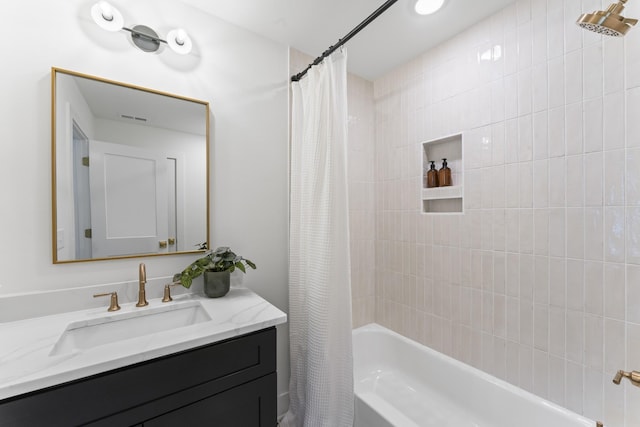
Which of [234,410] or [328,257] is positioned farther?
[328,257]

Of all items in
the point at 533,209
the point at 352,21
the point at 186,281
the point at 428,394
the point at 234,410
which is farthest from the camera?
the point at 428,394

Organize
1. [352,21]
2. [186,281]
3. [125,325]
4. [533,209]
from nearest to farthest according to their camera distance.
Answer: [125,325]
[186,281]
[533,209]
[352,21]

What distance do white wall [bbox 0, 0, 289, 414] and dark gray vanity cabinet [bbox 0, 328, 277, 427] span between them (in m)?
0.56

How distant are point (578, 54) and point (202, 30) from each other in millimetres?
1882

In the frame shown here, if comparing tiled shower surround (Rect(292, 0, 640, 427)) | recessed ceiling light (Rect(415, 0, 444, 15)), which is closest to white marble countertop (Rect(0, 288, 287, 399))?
tiled shower surround (Rect(292, 0, 640, 427))

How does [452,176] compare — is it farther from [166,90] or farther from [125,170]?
[125,170]

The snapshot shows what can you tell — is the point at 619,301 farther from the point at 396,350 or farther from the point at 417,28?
the point at 417,28

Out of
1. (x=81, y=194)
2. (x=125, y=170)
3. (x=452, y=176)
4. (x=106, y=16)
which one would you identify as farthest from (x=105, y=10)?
(x=452, y=176)

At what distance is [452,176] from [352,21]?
3.80ft

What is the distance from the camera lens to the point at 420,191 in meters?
1.96

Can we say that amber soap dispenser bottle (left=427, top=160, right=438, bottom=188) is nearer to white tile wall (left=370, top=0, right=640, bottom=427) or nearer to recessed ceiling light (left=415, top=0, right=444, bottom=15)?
white tile wall (left=370, top=0, right=640, bottom=427)

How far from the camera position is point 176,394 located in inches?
36.4

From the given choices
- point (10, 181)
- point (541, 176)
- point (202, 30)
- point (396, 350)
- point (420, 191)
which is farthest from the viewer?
point (396, 350)

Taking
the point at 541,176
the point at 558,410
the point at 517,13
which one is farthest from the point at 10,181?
the point at 558,410
